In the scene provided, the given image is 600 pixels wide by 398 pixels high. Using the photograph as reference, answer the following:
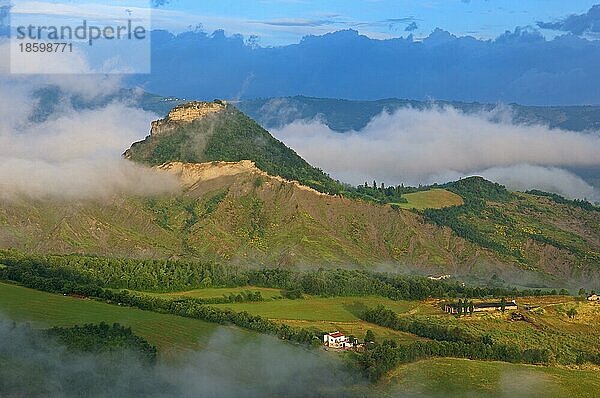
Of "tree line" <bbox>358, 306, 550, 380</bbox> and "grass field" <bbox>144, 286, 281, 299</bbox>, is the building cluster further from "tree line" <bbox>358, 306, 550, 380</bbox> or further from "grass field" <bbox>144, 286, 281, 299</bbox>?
"grass field" <bbox>144, 286, 281, 299</bbox>

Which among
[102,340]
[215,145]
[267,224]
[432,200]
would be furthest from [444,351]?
[432,200]

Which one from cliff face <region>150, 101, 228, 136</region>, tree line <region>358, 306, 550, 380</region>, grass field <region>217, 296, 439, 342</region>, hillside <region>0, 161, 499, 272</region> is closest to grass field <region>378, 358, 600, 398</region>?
tree line <region>358, 306, 550, 380</region>

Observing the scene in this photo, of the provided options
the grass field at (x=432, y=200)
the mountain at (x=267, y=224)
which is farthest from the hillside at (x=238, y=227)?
the grass field at (x=432, y=200)

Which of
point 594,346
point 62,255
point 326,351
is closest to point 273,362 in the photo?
point 326,351

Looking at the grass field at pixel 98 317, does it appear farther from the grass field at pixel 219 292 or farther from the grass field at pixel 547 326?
the grass field at pixel 547 326

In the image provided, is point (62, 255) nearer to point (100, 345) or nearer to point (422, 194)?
point (100, 345)
